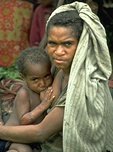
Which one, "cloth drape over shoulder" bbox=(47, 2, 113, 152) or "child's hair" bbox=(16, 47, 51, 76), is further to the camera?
"child's hair" bbox=(16, 47, 51, 76)

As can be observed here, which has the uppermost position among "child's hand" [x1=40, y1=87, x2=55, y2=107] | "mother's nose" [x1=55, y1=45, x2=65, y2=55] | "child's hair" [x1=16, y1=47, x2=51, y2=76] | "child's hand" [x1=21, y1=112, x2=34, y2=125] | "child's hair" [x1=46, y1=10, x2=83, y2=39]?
"child's hair" [x1=46, y1=10, x2=83, y2=39]

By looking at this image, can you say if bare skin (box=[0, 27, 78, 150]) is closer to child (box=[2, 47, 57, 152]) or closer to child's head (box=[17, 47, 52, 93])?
child (box=[2, 47, 57, 152])

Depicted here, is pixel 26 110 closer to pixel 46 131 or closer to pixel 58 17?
pixel 46 131

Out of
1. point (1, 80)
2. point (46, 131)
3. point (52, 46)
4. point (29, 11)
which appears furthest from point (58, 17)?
point (29, 11)

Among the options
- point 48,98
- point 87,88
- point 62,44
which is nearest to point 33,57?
point 48,98

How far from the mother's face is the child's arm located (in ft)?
0.97

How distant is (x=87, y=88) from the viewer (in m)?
2.56

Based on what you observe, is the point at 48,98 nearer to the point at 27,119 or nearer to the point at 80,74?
the point at 27,119

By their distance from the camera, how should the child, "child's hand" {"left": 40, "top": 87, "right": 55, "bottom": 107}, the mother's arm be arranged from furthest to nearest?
1. the child
2. "child's hand" {"left": 40, "top": 87, "right": 55, "bottom": 107}
3. the mother's arm

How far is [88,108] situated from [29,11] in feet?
8.14

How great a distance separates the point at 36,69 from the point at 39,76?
0.05 metres

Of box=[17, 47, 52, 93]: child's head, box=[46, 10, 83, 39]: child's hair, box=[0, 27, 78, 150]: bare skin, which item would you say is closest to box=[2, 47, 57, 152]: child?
box=[17, 47, 52, 93]: child's head

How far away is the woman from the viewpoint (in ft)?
8.38

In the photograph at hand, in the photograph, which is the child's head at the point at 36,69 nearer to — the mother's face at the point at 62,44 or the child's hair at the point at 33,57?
the child's hair at the point at 33,57
